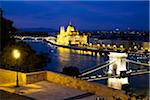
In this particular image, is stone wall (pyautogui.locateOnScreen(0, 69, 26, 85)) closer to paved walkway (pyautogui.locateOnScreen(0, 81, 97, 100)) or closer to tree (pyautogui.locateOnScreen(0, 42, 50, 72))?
paved walkway (pyautogui.locateOnScreen(0, 81, 97, 100))

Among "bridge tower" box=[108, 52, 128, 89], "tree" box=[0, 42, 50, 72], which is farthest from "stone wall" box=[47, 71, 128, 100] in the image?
"bridge tower" box=[108, 52, 128, 89]

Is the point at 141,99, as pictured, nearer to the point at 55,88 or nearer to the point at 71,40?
the point at 55,88

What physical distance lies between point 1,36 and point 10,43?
0.35 meters

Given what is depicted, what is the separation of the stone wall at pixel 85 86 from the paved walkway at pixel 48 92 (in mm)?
123


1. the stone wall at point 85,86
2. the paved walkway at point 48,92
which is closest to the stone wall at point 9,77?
the paved walkway at point 48,92

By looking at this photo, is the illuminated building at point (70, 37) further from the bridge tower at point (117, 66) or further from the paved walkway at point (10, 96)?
the paved walkway at point (10, 96)

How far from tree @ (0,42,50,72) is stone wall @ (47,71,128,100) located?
1.03 metres

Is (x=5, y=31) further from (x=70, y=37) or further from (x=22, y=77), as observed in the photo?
(x=70, y=37)

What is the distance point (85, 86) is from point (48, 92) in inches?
27.2

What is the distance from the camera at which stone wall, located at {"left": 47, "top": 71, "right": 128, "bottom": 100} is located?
546 centimetres

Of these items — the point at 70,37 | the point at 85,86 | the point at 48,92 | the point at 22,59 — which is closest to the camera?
the point at 48,92

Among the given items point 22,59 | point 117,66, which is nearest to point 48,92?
point 22,59

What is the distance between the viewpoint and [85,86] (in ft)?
19.1

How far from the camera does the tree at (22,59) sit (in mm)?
7617
